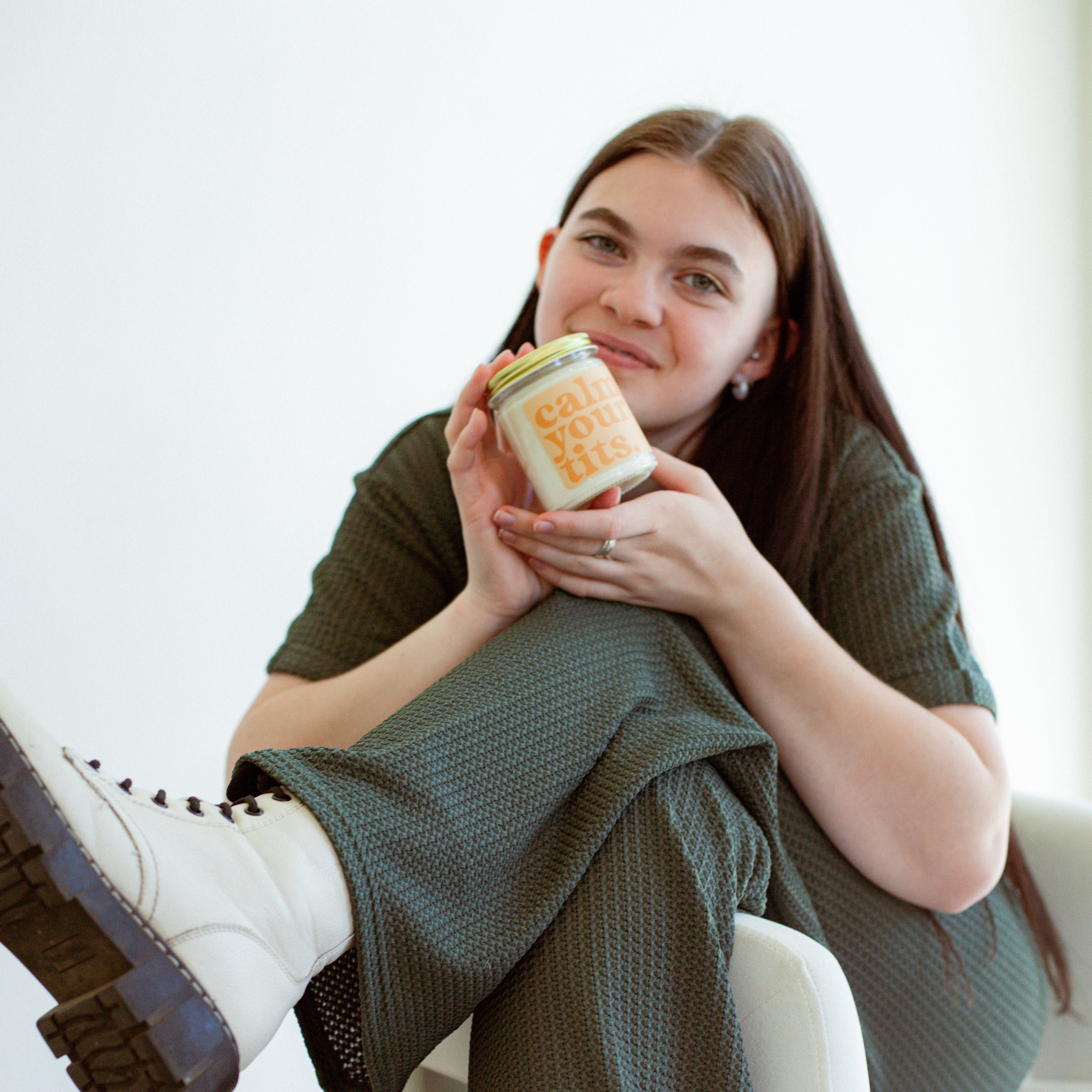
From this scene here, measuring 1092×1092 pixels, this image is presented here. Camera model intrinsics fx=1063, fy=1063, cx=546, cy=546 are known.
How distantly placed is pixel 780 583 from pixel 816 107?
141cm

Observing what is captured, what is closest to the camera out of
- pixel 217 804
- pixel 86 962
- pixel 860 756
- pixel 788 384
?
pixel 86 962

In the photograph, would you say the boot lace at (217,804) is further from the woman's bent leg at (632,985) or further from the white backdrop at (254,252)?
the white backdrop at (254,252)

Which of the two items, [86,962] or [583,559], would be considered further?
[583,559]

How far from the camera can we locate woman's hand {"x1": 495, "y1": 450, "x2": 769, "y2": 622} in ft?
2.69

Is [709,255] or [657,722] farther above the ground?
[709,255]

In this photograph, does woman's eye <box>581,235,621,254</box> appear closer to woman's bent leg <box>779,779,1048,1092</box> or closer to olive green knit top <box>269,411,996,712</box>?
olive green knit top <box>269,411,996,712</box>

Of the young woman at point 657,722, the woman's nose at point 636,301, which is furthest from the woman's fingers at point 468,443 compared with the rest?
the woman's nose at point 636,301

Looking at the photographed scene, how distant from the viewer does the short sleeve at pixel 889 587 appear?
957 millimetres

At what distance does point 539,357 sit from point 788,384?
0.46m

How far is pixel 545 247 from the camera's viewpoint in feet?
3.91

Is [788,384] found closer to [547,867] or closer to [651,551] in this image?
[651,551]

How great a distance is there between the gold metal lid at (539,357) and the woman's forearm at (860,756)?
0.82 feet

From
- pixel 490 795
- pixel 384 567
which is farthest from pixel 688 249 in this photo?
pixel 490 795

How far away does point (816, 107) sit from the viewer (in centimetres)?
199
